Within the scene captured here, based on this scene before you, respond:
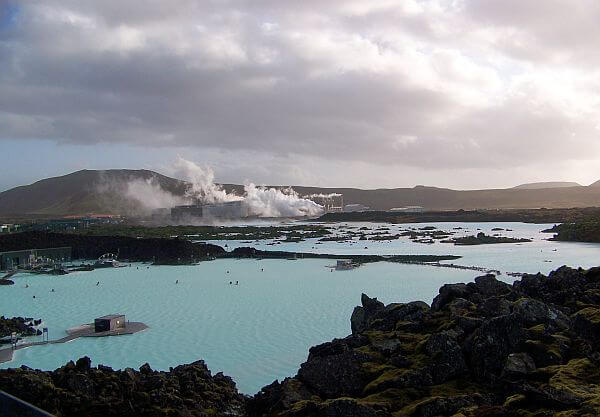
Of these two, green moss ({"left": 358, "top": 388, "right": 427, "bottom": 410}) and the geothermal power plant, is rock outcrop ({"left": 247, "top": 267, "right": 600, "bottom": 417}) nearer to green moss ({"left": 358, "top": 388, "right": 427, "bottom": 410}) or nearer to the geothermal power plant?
green moss ({"left": 358, "top": 388, "right": 427, "bottom": 410})

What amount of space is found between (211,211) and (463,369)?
80.5 metres

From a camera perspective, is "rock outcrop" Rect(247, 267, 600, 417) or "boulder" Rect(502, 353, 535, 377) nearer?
"rock outcrop" Rect(247, 267, 600, 417)

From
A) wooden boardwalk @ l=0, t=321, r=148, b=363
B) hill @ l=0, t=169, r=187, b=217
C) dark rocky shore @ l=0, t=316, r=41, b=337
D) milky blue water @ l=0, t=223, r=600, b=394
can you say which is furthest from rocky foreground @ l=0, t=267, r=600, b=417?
hill @ l=0, t=169, r=187, b=217

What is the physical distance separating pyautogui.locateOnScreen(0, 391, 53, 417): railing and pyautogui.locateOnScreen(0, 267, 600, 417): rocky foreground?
3.19 metres

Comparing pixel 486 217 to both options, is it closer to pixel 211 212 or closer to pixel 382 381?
pixel 211 212

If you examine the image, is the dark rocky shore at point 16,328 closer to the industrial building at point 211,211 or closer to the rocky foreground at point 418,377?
the rocky foreground at point 418,377

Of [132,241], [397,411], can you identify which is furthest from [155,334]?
[132,241]

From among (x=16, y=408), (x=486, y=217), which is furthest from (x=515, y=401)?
(x=486, y=217)

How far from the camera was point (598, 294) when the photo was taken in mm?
9586

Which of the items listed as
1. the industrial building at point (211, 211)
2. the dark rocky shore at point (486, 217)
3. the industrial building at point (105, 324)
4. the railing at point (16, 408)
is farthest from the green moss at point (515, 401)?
the industrial building at point (211, 211)

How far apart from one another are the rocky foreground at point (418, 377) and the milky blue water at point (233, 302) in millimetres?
2983

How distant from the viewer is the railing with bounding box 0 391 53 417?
3.52 meters

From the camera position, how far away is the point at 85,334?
16016 mm

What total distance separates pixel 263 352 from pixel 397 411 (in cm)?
780
